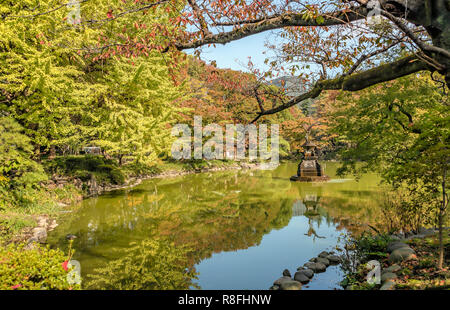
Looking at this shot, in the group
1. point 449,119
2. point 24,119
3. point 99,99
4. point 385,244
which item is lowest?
point 385,244

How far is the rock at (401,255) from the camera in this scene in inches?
156

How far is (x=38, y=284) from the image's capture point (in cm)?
225

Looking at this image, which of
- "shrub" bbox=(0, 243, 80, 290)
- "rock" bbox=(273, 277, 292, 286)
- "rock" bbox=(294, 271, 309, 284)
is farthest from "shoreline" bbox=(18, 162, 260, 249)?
"rock" bbox=(294, 271, 309, 284)

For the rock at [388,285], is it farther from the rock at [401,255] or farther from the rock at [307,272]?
the rock at [307,272]

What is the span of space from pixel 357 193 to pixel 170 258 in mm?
8330

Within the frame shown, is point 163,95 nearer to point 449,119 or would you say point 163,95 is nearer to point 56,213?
point 56,213

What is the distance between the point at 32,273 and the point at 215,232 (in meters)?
4.58

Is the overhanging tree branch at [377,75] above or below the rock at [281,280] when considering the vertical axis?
above

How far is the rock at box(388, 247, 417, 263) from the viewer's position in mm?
3968

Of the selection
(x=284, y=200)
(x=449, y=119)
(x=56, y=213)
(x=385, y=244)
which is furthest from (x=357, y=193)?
(x=56, y=213)

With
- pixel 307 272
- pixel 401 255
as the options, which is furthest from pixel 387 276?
pixel 307 272

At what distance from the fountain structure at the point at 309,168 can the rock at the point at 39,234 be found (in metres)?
12.0
